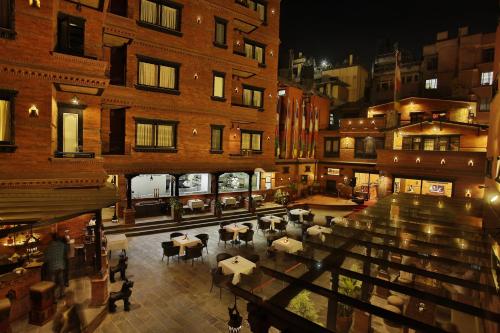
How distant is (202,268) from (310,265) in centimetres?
851

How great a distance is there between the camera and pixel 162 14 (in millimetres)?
18562

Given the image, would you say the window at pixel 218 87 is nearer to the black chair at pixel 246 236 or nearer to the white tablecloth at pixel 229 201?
the white tablecloth at pixel 229 201

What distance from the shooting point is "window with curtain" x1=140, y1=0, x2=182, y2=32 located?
1796 cm

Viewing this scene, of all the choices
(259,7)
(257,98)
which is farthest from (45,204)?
(259,7)

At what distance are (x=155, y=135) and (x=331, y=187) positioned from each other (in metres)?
22.7

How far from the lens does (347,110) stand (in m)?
37.1

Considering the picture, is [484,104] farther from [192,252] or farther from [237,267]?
[192,252]

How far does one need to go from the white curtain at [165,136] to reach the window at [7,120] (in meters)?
9.11

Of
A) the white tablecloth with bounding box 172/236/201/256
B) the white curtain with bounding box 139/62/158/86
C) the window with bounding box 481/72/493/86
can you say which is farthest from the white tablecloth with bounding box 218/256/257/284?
the window with bounding box 481/72/493/86

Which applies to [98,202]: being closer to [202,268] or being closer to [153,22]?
[202,268]

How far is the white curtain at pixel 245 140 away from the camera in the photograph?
2413 centimetres

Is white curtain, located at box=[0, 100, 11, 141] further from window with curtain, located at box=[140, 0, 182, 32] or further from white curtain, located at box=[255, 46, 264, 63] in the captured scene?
white curtain, located at box=[255, 46, 264, 63]

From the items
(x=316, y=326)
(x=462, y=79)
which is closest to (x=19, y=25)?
(x=316, y=326)

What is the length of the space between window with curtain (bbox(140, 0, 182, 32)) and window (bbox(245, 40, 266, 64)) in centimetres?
683
